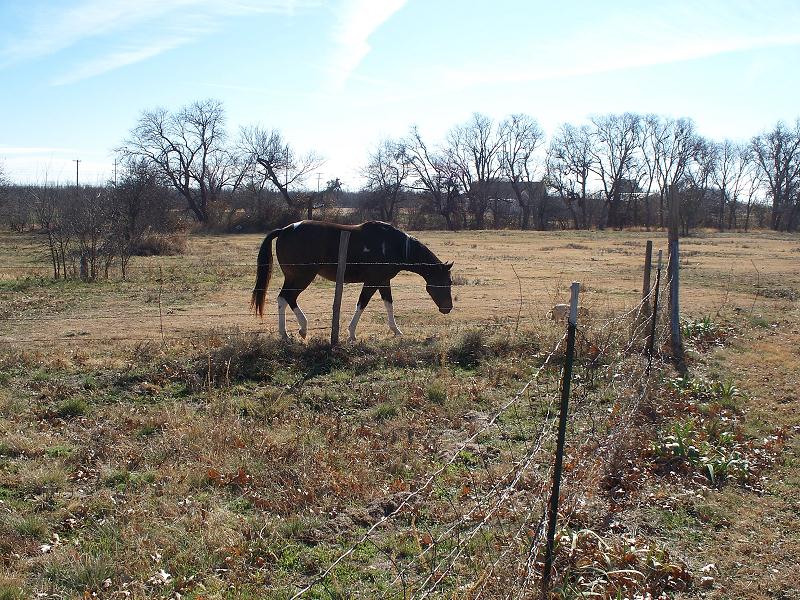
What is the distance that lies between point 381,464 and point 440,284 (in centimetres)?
624

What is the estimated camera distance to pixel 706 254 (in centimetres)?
3152

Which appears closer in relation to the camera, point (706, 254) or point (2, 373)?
point (2, 373)

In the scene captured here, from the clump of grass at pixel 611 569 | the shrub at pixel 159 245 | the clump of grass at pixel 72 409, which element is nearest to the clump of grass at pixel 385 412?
the clump of grass at pixel 611 569

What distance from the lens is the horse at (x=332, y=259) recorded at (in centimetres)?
1007

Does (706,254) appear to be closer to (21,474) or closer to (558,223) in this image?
(21,474)

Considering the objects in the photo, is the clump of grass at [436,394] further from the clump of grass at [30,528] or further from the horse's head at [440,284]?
the horse's head at [440,284]

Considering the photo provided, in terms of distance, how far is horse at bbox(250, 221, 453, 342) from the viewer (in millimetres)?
10070

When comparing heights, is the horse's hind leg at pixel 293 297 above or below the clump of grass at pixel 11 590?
above

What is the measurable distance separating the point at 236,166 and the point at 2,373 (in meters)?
59.9

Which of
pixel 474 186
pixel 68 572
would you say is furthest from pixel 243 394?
pixel 474 186

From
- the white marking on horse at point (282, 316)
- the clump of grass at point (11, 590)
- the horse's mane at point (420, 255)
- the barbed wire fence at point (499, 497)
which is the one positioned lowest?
the clump of grass at point (11, 590)

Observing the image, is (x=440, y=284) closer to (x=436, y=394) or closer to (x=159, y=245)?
(x=436, y=394)

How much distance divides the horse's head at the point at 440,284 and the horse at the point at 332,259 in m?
0.11

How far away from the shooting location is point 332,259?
1034 centimetres
